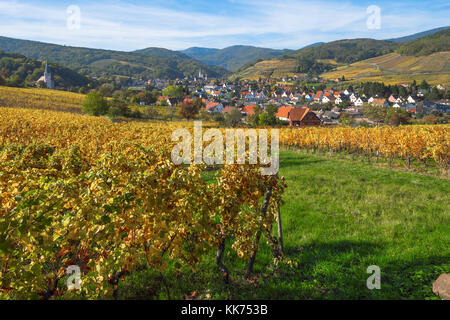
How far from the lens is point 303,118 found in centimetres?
7219

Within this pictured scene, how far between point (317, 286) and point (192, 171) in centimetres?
326

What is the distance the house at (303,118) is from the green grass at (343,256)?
214ft

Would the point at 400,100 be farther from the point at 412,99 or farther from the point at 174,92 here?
the point at 174,92

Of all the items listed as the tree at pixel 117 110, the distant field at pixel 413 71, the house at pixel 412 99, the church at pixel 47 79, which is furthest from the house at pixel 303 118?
the church at pixel 47 79

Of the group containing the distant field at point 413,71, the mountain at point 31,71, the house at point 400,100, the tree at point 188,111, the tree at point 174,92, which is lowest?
the tree at point 188,111

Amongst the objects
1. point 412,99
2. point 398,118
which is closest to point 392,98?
point 412,99

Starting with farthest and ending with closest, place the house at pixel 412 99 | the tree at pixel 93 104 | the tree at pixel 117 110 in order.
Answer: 1. the house at pixel 412 99
2. the tree at pixel 117 110
3. the tree at pixel 93 104

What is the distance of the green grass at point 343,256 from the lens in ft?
15.1

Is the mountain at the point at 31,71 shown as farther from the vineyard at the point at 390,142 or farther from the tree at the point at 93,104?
the vineyard at the point at 390,142

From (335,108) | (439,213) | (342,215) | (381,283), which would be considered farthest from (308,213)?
(335,108)

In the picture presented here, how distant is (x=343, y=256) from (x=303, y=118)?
233ft

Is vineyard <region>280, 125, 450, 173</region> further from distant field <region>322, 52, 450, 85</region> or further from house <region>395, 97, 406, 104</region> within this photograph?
distant field <region>322, 52, 450, 85</region>

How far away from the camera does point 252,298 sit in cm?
440
